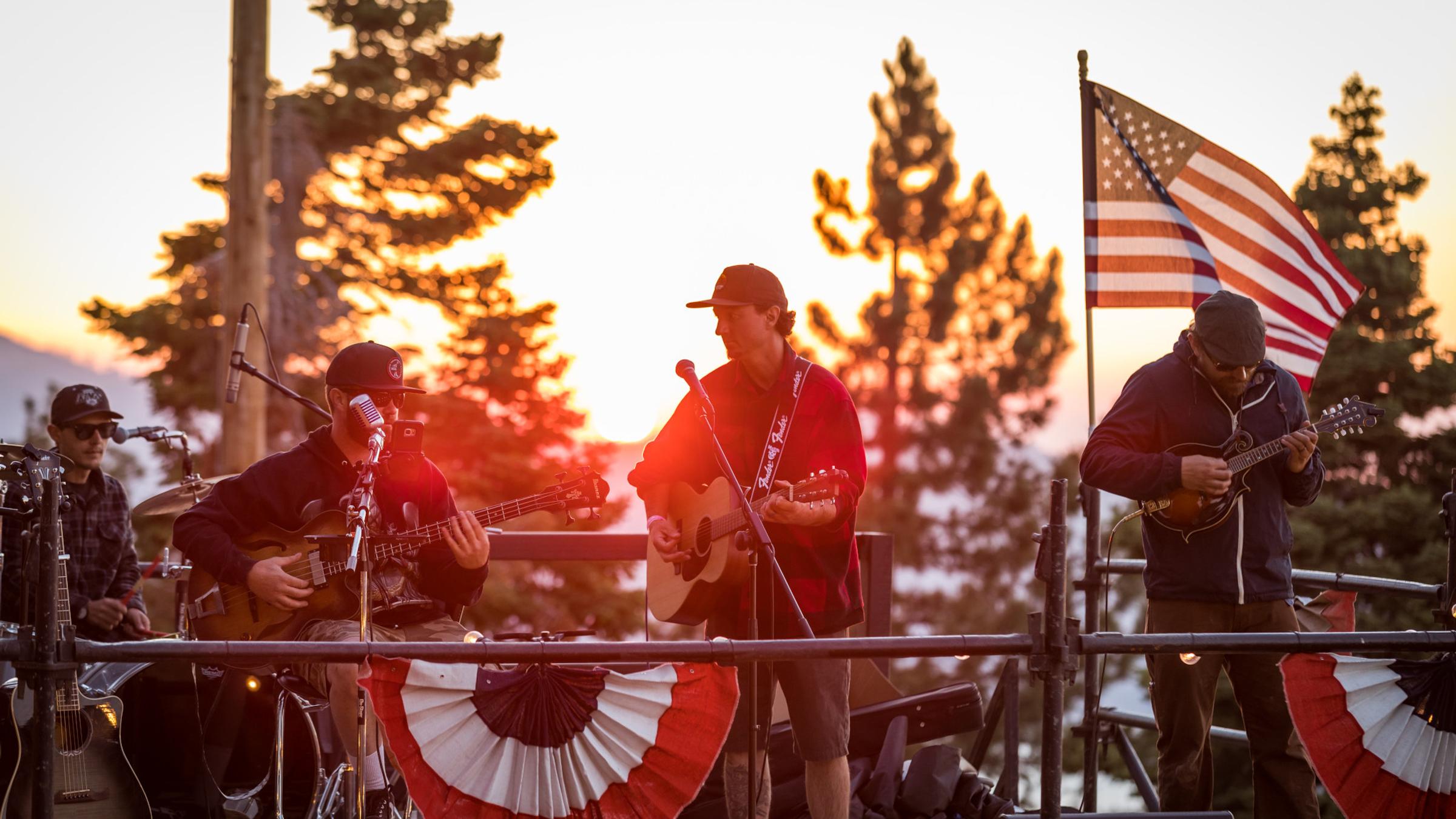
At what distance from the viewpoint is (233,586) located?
16.4ft

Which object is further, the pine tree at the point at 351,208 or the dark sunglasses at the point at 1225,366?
the pine tree at the point at 351,208

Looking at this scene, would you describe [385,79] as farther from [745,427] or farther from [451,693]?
[451,693]

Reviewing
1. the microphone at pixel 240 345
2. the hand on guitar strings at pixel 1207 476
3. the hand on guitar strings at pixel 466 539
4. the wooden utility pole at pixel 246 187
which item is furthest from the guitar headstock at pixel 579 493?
the wooden utility pole at pixel 246 187

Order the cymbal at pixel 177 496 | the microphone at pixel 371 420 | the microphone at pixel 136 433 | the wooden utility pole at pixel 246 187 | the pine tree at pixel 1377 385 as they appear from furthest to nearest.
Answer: the pine tree at pixel 1377 385 → the wooden utility pole at pixel 246 187 → the microphone at pixel 136 433 → the cymbal at pixel 177 496 → the microphone at pixel 371 420

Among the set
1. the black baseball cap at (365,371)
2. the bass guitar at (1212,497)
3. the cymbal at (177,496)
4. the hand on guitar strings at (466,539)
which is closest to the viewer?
the bass guitar at (1212,497)

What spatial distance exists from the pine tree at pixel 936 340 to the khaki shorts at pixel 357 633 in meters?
18.9

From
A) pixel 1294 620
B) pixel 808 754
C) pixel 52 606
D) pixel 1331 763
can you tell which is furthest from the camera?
pixel 1294 620

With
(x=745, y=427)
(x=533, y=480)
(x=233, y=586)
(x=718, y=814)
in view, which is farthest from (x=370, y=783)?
(x=533, y=480)

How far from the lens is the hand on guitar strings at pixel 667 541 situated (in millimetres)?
4773

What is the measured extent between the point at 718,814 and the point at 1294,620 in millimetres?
2487

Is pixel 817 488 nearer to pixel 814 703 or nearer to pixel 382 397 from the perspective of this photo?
pixel 814 703

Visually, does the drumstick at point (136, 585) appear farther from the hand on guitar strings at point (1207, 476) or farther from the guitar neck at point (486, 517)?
the hand on guitar strings at point (1207, 476)

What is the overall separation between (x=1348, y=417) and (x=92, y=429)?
19.7 ft

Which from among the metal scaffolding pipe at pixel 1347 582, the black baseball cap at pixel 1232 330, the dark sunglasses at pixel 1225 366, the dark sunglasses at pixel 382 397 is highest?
the black baseball cap at pixel 1232 330
